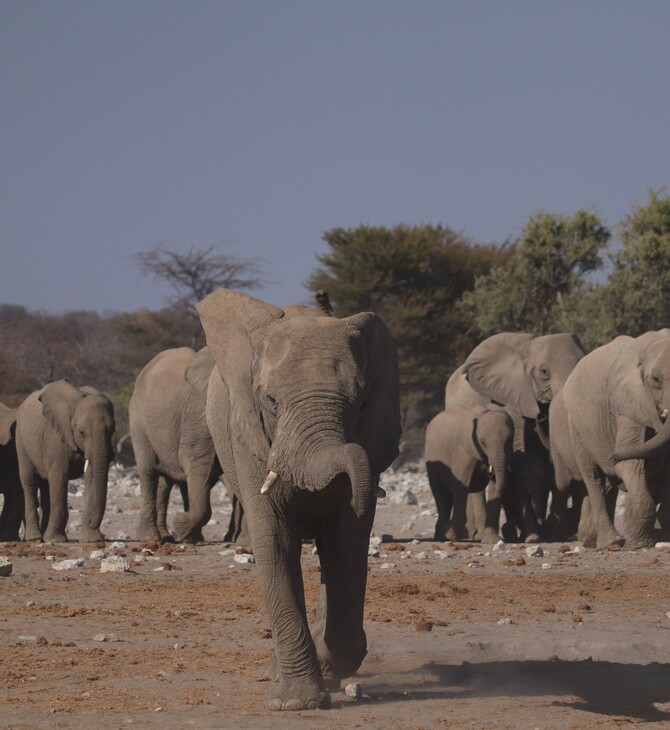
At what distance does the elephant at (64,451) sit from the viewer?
16156 mm

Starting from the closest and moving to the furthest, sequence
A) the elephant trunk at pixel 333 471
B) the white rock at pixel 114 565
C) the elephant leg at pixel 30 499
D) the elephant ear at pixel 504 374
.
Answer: the elephant trunk at pixel 333 471 → the white rock at pixel 114 565 → the elephant leg at pixel 30 499 → the elephant ear at pixel 504 374

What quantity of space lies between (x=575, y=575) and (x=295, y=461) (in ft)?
21.0

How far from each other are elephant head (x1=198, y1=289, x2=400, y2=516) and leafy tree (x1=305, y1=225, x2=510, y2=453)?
3252 centimetres

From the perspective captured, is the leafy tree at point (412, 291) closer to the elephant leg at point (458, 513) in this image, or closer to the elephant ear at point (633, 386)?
the elephant leg at point (458, 513)

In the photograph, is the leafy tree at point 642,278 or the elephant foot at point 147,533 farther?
the leafy tree at point 642,278

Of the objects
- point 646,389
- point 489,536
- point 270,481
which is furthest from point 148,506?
point 270,481

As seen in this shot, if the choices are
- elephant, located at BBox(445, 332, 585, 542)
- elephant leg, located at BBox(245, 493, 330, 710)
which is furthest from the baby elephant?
elephant leg, located at BBox(245, 493, 330, 710)

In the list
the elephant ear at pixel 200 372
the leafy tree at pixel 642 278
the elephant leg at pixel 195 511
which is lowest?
the elephant leg at pixel 195 511

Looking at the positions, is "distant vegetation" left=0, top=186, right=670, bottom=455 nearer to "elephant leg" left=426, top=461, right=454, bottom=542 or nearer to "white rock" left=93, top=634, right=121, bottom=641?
"elephant leg" left=426, top=461, right=454, bottom=542

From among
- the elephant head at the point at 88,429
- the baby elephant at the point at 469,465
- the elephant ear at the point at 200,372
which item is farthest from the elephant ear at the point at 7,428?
the baby elephant at the point at 469,465

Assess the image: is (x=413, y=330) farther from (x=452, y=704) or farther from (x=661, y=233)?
(x=452, y=704)

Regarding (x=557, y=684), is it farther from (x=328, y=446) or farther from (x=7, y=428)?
(x=7, y=428)

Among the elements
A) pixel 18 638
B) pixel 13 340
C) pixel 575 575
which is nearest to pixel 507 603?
pixel 575 575

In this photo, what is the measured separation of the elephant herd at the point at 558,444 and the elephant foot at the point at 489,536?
0.06ft
